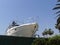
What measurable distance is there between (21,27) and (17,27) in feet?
2.54

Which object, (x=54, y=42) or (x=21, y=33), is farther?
(x=21, y=33)

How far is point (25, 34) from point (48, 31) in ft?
129

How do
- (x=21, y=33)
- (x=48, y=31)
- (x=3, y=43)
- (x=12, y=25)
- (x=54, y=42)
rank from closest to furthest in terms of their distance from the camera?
(x=54, y=42)
(x=3, y=43)
(x=21, y=33)
(x=12, y=25)
(x=48, y=31)

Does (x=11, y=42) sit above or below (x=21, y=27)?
below

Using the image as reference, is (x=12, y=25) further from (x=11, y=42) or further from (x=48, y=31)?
(x=48, y=31)

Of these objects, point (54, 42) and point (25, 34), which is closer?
point (54, 42)

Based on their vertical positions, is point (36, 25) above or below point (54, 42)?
above

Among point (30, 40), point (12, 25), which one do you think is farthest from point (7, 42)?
point (12, 25)

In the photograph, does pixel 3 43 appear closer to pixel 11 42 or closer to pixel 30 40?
pixel 11 42

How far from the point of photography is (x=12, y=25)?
A: 1491 inches

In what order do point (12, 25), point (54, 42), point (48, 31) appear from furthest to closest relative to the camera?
point (48, 31) → point (12, 25) → point (54, 42)

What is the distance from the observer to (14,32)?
34.8 metres

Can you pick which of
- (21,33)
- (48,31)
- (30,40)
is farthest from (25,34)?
(48,31)

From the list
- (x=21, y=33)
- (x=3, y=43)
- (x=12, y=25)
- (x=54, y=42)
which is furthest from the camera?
(x=12, y=25)
